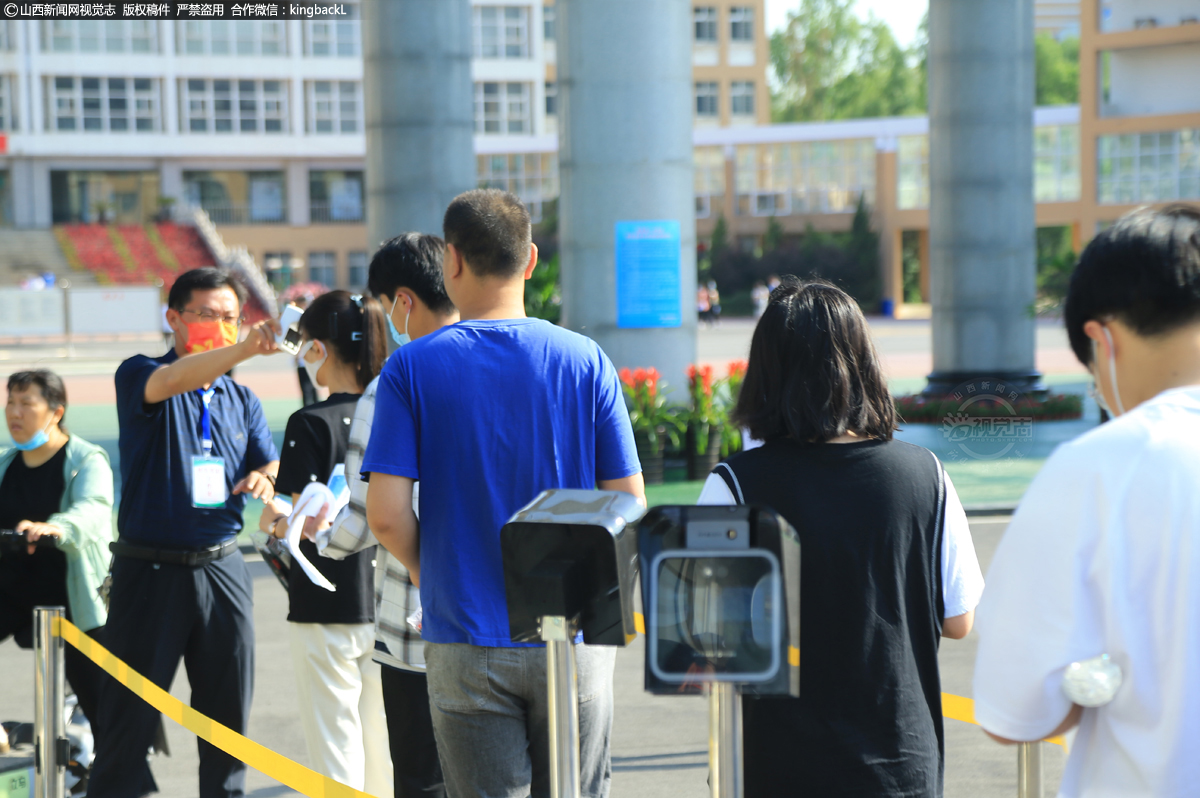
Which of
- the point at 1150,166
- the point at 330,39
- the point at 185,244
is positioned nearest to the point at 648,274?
the point at 1150,166

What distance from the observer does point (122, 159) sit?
65.9m

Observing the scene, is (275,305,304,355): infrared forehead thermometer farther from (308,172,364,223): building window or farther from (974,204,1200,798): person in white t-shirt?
(308,172,364,223): building window

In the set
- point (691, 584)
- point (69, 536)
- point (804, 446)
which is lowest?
point (69, 536)

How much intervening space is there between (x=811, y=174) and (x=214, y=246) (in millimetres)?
29270

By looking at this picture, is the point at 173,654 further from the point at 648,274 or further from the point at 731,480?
the point at 648,274

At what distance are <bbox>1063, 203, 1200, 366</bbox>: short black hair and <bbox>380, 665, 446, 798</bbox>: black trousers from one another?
2350 millimetres

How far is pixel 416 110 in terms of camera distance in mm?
15797

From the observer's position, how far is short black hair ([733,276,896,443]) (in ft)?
8.41

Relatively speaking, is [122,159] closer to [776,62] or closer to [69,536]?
[776,62]

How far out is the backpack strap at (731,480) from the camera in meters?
2.54

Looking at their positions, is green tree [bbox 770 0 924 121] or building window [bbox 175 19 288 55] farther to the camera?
green tree [bbox 770 0 924 121]

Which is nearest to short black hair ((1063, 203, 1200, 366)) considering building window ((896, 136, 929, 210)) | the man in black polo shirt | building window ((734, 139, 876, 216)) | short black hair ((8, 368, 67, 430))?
the man in black polo shirt

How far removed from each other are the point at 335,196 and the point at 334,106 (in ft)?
15.6

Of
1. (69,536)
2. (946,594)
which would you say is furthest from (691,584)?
(69,536)
